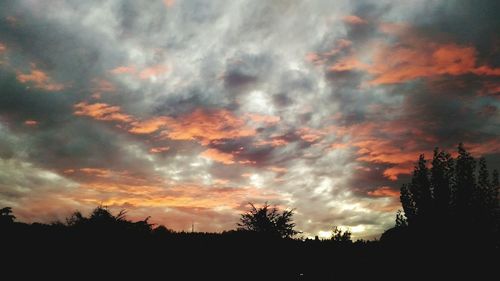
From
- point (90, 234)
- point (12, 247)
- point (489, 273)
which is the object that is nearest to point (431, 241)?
point (489, 273)

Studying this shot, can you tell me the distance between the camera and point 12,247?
1090 centimetres

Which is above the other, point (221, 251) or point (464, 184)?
point (464, 184)

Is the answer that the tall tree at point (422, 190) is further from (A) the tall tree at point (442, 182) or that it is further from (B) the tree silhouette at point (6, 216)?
(B) the tree silhouette at point (6, 216)

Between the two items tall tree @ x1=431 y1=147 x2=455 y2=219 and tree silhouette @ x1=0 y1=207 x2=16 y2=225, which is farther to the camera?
tall tree @ x1=431 y1=147 x2=455 y2=219

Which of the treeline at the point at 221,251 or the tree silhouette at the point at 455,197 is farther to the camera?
the tree silhouette at the point at 455,197

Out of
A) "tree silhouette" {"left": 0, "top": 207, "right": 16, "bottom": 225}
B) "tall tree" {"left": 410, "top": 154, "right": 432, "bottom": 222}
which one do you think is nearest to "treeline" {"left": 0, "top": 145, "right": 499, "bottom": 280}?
"tree silhouette" {"left": 0, "top": 207, "right": 16, "bottom": 225}

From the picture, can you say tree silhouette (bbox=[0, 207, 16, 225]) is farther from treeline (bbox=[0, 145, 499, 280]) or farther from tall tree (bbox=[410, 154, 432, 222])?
tall tree (bbox=[410, 154, 432, 222])

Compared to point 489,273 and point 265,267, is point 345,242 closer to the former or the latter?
point 265,267

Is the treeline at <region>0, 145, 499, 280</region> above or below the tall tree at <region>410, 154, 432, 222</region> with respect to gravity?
below

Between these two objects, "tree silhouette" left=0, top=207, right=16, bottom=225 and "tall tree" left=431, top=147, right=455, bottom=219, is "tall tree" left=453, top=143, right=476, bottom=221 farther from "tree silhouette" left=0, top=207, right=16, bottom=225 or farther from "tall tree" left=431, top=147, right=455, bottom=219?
"tree silhouette" left=0, top=207, right=16, bottom=225

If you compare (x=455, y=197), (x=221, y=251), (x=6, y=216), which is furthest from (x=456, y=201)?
(x=6, y=216)

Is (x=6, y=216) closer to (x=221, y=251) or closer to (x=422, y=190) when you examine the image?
(x=221, y=251)

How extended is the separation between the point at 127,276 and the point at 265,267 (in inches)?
206

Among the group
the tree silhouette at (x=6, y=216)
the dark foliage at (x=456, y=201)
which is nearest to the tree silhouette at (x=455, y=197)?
the dark foliage at (x=456, y=201)
